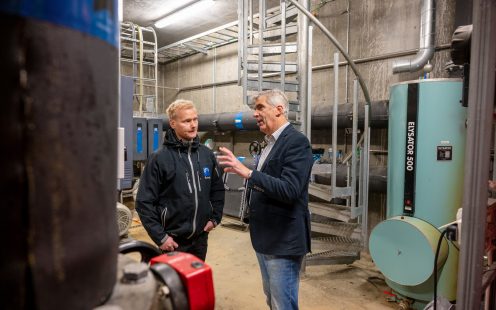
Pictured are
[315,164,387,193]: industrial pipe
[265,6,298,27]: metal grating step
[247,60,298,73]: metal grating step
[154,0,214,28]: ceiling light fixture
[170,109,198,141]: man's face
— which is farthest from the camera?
[154,0,214,28]: ceiling light fixture

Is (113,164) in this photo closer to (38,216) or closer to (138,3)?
(38,216)

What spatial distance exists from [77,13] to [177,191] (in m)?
1.54

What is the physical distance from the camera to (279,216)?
1662mm

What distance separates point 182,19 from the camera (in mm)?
5543

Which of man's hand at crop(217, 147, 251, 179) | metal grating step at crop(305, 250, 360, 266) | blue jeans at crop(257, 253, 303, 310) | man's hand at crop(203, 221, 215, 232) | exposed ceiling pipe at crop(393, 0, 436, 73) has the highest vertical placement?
exposed ceiling pipe at crop(393, 0, 436, 73)

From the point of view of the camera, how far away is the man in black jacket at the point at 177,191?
72.2 inches

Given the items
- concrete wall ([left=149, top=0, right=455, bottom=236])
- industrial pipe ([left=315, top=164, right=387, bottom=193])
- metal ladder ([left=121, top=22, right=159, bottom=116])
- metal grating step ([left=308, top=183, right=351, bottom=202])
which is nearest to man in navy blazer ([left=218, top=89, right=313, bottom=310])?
metal grating step ([left=308, top=183, right=351, bottom=202])

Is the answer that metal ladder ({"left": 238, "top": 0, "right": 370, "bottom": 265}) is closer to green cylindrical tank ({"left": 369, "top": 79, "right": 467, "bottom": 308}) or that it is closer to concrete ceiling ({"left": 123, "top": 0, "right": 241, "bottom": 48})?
green cylindrical tank ({"left": 369, "top": 79, "right": 467, "bottom": 308})

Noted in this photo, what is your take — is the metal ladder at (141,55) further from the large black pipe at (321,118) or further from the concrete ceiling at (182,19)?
the large black pipe at (321,118)

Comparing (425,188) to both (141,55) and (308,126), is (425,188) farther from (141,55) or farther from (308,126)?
(141,55)

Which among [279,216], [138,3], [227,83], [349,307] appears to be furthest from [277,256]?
[227,83]

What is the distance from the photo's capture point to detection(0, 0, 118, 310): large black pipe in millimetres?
324

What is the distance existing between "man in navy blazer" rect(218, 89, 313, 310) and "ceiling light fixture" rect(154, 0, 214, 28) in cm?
372

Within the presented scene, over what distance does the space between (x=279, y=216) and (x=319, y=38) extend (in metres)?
3.61
